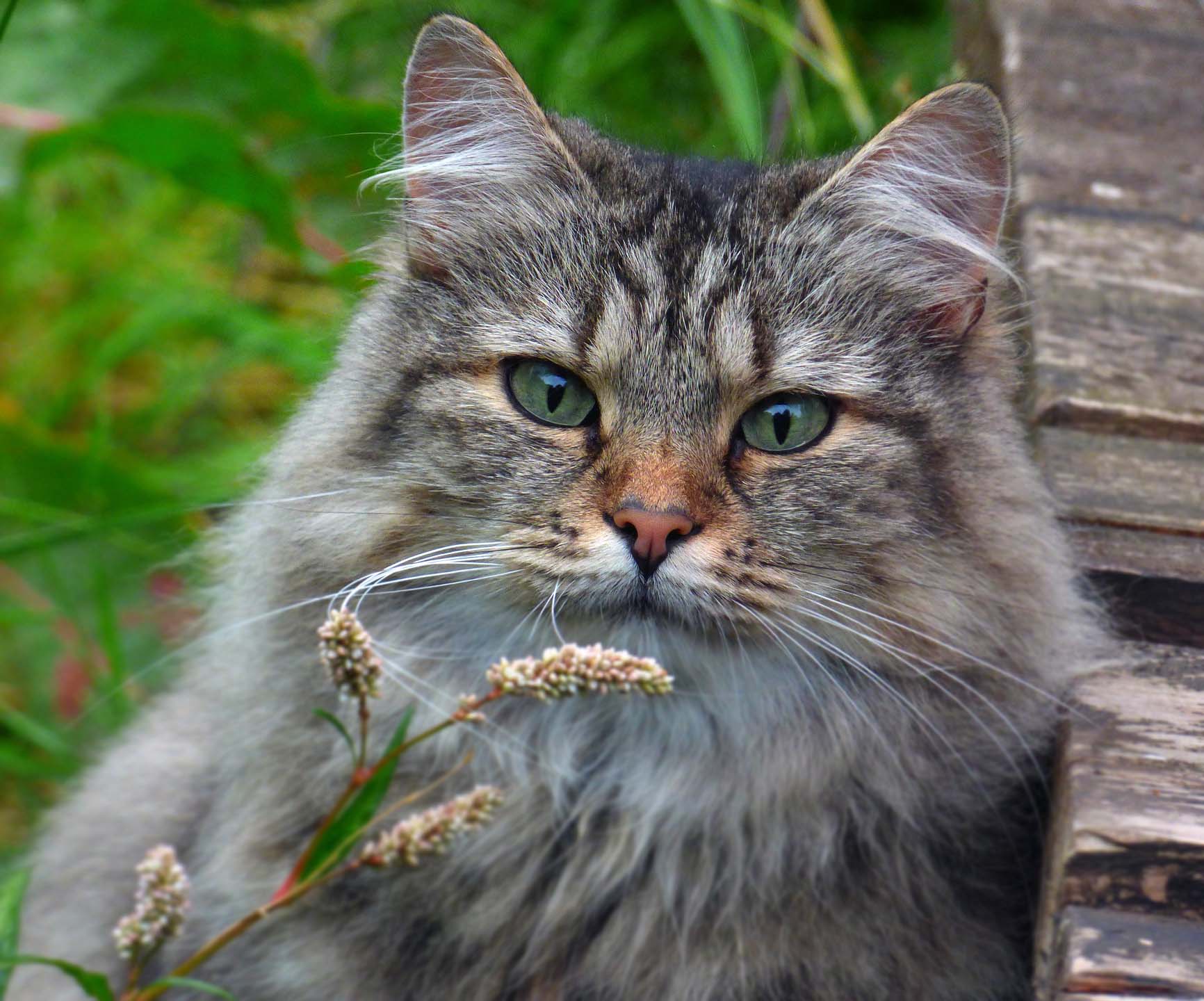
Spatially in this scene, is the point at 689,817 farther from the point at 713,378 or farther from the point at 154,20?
the point at 154,20

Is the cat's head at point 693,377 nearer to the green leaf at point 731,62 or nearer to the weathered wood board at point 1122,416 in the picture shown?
the weathered wood board at point 1122,416

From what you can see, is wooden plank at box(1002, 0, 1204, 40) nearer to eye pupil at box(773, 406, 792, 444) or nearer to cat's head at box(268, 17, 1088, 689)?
cat's head at box(268, 17, 1088, 689)

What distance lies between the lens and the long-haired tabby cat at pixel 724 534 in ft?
5.65

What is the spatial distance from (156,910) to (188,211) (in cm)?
302

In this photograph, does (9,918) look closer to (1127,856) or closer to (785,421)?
(785,421)

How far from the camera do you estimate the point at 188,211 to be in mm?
4242

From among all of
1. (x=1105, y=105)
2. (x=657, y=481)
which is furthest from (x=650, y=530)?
(x=1105, y=105)

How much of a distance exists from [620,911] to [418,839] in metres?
0.42

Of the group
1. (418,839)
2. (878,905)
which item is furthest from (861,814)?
(418,839)

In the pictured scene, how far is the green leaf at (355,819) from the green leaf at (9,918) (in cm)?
42

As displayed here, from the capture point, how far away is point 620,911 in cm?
191

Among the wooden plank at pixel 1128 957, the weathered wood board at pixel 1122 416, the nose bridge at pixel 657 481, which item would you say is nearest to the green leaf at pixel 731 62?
the weathered wood board at pixel 1122 416

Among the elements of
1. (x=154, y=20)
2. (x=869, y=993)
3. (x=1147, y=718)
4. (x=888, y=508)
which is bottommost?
(x=869, y=993)

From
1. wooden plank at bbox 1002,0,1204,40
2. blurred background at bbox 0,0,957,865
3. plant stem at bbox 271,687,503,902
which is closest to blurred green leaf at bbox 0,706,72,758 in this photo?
blurred background at bbox 0,0,957,865
